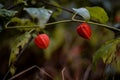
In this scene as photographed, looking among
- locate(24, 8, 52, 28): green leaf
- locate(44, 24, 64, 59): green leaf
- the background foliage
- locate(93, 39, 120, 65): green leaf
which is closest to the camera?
locate(24, 8, 52, 28): green leaf

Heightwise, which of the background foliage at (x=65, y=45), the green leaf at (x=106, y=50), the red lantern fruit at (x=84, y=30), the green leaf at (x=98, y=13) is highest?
the green leaf at (x=98, y=13)

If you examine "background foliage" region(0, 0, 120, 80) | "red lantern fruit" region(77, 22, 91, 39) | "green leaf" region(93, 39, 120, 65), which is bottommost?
"background foliage" region(0, 0, 120, 80)

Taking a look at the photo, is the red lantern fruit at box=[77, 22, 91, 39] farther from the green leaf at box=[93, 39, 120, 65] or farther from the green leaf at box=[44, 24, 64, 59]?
the green leaf at box=[44, 24, 64, 59]

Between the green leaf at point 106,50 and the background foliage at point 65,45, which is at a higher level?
the green leaf at point 106,50

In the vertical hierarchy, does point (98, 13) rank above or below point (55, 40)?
above

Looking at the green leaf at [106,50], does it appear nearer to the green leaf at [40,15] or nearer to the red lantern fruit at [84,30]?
the red lantern fruit at [84,30]

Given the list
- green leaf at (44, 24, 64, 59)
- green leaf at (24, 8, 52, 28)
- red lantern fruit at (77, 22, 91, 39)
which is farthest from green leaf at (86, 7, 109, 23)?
green leaf at (44, 24, 64, 59)

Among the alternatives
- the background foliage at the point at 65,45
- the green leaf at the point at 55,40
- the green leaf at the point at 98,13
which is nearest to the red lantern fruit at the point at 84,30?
the green leaf at the point at 98,13

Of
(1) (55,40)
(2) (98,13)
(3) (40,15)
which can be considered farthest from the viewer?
(1) (55,40)

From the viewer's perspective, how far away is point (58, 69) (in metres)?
1.66

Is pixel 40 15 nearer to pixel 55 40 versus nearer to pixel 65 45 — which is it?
pixel 55 40

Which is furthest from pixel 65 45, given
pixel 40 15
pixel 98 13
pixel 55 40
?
pixel 40 15

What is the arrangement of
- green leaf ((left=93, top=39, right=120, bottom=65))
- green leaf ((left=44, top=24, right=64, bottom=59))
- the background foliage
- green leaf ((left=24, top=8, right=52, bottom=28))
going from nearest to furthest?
green leaf ((left=24, top=8, right=52, bottom=28)) < green leaf ((left=93, top=39, right=120, bottom=65)) < the background foliage < green leaf ((left=44, top=24, right=64, bottom=59))

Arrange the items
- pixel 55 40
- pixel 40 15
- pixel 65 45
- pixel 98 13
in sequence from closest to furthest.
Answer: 1. pixel 40 15
2. pixel 98 13
3. pixel 55 40
4. pixel 65 45
